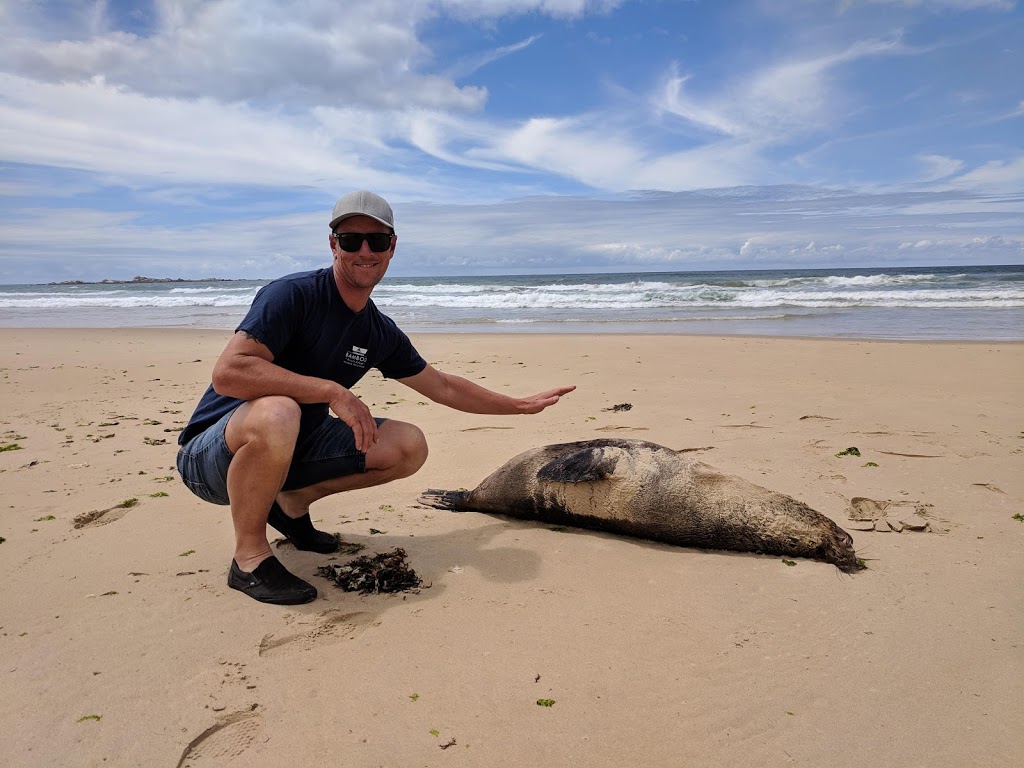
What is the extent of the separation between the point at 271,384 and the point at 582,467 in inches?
74.0

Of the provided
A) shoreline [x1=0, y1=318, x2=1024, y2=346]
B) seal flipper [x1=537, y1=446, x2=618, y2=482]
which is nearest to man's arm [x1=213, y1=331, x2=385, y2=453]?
seal flipper [x1=537, y1=446, x2=618, y2=482]

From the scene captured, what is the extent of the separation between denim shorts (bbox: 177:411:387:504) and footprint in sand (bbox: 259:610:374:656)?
2.45ft

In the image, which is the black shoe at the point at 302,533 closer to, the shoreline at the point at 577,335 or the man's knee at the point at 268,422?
the man's knee at the point at 268,422

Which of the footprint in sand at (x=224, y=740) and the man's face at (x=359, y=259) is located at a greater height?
the man's face at (x=359, y=259)

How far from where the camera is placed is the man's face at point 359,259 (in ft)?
10.6

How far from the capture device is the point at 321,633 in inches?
115

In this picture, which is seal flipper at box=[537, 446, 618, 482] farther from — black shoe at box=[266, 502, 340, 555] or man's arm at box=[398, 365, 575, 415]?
black shoe at box=[266, 502, 340, 555]

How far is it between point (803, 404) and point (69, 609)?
6384 mm

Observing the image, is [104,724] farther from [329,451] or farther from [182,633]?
[329,451]

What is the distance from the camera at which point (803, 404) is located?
23.4 feet

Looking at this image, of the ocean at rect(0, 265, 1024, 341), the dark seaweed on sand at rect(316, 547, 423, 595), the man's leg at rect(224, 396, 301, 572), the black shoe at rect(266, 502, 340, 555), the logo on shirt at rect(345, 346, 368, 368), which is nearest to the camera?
the man's leg at rect(224, 396, 301, 572)

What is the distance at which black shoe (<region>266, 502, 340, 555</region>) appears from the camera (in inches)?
147

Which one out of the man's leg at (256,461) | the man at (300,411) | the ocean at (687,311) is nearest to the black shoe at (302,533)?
the man at (300,411)

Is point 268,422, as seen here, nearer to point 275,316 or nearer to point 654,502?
point 275,316
